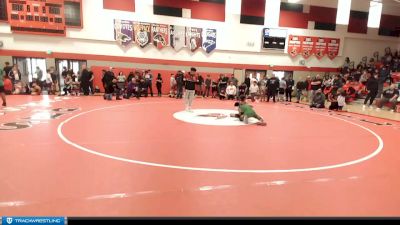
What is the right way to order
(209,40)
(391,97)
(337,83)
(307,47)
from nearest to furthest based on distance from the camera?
(391,97)
(337,83)
(209,40)
(307,47)

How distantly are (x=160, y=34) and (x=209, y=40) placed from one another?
323 cm

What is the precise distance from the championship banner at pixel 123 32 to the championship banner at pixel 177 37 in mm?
2436

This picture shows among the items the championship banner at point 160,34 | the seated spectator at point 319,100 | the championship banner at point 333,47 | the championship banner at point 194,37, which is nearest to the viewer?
the seated spectator at point 319,100

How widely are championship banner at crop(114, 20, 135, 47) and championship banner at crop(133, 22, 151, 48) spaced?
30 cm

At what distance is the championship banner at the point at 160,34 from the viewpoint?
57.1ft

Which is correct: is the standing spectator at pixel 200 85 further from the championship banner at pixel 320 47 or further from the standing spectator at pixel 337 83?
the championship banner at pixel 320 47

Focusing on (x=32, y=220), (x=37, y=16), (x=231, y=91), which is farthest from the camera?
(x=231, y=91)

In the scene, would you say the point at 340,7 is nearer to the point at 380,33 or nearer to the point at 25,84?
the point at 380,33

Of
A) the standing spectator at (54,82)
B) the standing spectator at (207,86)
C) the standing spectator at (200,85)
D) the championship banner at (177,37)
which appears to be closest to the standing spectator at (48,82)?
the standing spectator at (54,82)

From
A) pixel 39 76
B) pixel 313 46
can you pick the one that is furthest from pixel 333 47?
pixel 39 76

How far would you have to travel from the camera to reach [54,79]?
15.8 meters

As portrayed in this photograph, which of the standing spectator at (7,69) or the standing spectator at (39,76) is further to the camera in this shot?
the standing spectator at (39,76)

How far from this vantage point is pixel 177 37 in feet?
58.6

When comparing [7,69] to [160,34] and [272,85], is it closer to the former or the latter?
[160,34]
